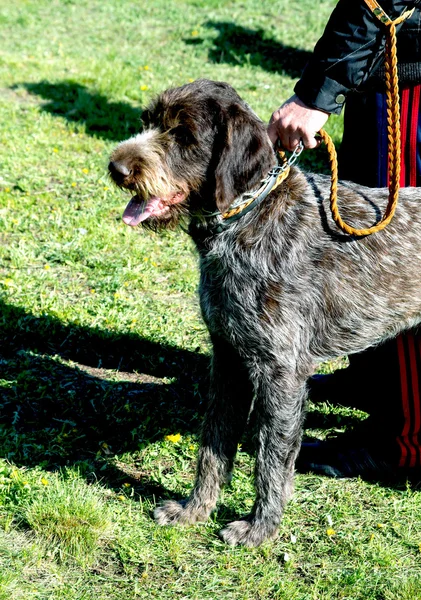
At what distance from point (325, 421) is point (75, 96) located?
545cm

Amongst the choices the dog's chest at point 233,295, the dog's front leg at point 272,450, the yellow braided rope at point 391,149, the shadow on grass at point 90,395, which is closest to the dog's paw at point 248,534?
the dog's front leg at point 272,450

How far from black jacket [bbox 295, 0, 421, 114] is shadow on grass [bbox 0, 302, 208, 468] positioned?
201 cm

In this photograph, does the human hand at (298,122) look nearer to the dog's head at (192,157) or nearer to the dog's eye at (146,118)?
the dog's head at (192,157)

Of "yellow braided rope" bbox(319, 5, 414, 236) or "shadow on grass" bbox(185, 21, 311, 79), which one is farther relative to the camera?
"shadow on grass" bbox(185, 21, 311, 79)

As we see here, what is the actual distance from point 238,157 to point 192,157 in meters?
0.25

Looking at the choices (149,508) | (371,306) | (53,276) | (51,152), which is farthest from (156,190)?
(51,152)

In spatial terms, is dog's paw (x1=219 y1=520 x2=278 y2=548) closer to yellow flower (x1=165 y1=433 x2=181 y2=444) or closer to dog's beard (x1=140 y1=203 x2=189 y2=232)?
yellow flower (x1=165 y1=433 x2=181 y2=444)

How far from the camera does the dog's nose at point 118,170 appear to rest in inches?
128

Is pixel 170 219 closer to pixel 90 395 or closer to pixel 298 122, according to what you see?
pixel 298 122

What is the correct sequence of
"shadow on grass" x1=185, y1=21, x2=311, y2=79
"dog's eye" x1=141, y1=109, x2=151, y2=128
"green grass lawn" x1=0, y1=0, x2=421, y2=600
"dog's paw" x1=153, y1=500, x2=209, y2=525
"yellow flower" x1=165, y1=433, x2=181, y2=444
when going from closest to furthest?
1. "green grass lawn" x1=0, y1=0, x2=421, y2=600
2. "dog's eye" x1=141, y1=109, x2=151, y2=128
3. "dog's paw" x1=153, y1=500, x2=209, y2=525
4. "yellow flower" x1=165, y1=433, x2=181, y2=444
5. "shadow on grass" x1=185, y1=21, x2=311, y2=79

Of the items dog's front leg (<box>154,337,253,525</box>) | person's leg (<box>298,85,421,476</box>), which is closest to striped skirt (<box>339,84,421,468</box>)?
person's leg (<box>298,85,421,476</box>)

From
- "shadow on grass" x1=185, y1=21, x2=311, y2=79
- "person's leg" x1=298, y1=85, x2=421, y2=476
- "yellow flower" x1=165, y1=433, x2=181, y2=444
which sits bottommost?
"yellow flower" x1=165, y1=433, x2=181, y2=444

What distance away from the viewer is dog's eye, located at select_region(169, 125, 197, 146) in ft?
10.8

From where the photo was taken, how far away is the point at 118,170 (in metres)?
3.25
